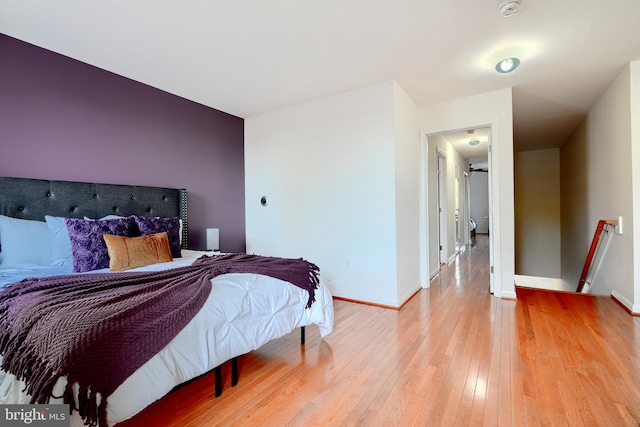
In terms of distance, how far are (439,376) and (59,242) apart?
117 inches

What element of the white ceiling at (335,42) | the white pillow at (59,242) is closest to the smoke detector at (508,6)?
the white ceiling at (335,42)

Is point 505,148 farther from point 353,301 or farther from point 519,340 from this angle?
point 353,301

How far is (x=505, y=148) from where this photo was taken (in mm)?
3488

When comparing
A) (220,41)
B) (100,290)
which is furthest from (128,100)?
(100,290)

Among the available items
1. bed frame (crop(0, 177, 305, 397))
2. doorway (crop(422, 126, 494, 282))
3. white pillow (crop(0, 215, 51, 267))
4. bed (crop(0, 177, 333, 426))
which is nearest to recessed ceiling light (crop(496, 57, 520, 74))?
doorway (crop(422, 126, 494, 282))

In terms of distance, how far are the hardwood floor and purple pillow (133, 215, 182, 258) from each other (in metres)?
1.35

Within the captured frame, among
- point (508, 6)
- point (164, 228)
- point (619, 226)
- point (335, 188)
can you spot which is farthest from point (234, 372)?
point (619, 226)

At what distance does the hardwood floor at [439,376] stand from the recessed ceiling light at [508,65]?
2403 millimetres

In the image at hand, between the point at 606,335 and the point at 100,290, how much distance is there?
372 centimetres

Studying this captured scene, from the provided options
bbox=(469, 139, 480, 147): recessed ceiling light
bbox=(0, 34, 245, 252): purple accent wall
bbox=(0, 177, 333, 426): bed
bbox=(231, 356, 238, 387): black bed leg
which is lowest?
bbox=(231, 356, 238, 387): black bed leg

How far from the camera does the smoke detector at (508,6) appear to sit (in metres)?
1.97

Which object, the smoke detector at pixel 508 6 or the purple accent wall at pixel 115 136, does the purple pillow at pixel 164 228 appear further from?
the smoke detector at pixel 508 6

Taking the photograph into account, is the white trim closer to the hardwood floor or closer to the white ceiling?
the white ceiling

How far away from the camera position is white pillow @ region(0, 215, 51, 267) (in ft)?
7.15
